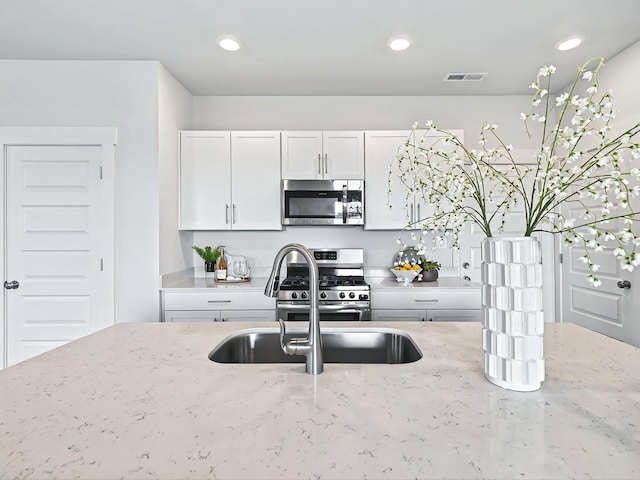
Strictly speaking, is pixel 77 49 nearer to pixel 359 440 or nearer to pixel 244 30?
pixel 244 30

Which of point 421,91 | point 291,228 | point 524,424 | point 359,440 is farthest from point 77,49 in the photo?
point 524,424

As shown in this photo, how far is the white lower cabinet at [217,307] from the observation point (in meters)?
2.93

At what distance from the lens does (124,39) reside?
257 cm

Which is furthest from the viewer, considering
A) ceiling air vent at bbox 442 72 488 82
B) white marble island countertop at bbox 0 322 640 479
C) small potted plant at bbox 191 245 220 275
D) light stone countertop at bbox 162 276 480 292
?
small potted plant at bbox 191 245 220 275

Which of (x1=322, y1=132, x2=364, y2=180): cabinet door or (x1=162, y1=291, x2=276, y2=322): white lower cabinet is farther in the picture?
(x1=322, y1=132, x2=364, y2=180): cabinet door

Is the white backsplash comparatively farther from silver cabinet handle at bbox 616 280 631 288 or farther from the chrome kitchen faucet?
the chrome kitchen faucet

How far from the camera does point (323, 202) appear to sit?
3.28m

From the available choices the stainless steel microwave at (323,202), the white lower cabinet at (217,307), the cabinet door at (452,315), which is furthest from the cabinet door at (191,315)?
the cabinet door at (452,315)

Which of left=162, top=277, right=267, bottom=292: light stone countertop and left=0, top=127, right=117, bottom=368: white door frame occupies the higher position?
left=0, top=127, right=117, bottom=368: white door frame

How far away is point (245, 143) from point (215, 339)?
2.28 m

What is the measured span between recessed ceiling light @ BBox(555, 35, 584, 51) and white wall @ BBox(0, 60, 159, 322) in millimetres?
2916

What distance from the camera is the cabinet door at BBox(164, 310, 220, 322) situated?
9.59ft

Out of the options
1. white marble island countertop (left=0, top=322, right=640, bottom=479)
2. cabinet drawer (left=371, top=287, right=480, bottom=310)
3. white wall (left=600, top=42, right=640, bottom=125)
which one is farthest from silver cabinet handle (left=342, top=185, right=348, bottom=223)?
white marble island countertop (left=0, top=322, right=640, bottom=479)

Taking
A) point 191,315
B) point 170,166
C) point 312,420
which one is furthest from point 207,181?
point 312,420
